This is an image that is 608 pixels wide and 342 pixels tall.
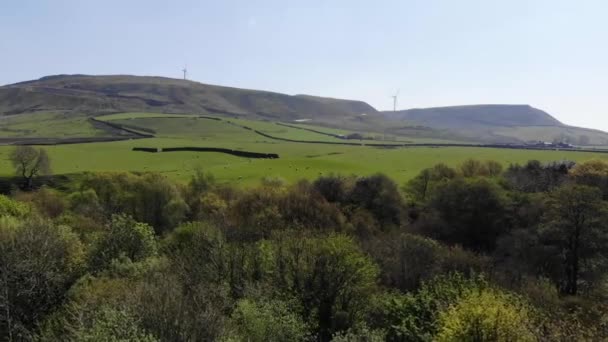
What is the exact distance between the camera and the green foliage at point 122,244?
48.1m

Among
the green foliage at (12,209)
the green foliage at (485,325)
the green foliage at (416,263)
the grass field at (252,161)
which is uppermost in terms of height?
the grass field at (252,161)

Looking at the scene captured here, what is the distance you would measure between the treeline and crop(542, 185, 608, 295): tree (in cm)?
18

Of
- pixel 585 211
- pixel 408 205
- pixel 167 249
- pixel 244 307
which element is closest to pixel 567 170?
pixel 408 205

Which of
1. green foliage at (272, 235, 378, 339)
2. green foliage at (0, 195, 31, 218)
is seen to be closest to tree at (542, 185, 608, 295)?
green foliage at (272, 235, 378, 339)

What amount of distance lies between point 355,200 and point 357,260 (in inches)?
1753

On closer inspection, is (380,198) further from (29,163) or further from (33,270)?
(29,163)

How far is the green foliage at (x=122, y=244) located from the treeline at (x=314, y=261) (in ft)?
0.50

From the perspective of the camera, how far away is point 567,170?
95.2 metres

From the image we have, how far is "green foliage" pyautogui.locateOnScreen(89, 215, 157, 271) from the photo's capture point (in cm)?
4806

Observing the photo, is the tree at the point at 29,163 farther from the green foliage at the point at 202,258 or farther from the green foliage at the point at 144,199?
the green foliage at the point at 202,258

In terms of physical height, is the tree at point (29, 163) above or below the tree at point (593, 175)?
below

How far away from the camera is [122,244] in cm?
5019

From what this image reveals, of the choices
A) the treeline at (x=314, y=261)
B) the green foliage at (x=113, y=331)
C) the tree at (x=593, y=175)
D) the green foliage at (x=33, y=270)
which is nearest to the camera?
the green foliage at (x=113, y=331)

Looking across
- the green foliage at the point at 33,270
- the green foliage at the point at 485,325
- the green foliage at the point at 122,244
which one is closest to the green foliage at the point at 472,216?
the green foliage at the point at 122,244
